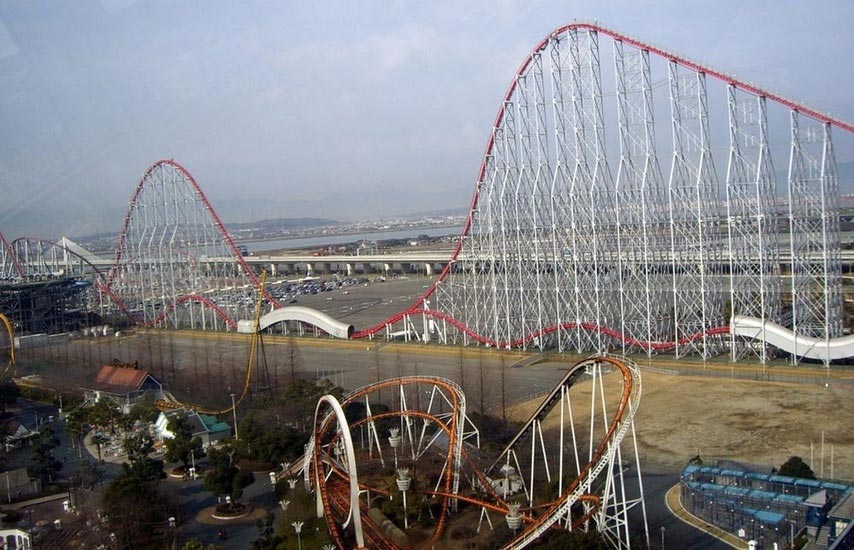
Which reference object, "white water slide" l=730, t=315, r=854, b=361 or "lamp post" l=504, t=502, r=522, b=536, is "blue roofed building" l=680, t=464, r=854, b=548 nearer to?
"lamp post" l=504, t=502, r=522, b=536

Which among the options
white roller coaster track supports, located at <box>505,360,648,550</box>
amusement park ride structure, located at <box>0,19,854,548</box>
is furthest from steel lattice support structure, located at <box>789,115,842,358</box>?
white roller coaster track supports, located at <box>505,360,648,550</box>

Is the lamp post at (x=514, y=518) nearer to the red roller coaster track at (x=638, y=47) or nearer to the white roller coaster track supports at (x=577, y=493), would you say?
the white roller coaster track supports at (x=577, y=493)

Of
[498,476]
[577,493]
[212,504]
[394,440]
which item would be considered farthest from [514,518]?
[212,504]

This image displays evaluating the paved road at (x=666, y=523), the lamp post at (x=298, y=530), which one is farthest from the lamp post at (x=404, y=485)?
the paved road at (x=666, y=523)

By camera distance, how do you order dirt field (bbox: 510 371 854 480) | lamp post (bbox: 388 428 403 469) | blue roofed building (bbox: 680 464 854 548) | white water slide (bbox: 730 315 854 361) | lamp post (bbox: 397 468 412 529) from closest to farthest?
blue roofed building (bbox: 680 464 854 548), lamp post (bbox: 397 468 412 529), dirt field (bbox: 510 371 854 480), lamp post (bbox: 388 428 403 469), white water slide (bbox: 730 315 854 361)

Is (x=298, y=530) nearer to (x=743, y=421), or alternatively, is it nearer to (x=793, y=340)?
(x=743, y=421)

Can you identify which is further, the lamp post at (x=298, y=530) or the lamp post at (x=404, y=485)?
the lamp post at (x=404, y=485)
